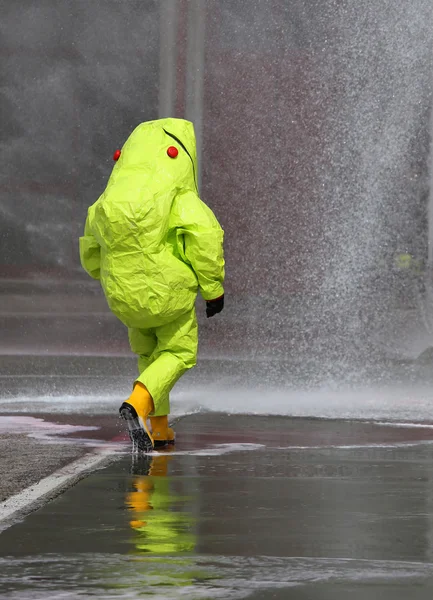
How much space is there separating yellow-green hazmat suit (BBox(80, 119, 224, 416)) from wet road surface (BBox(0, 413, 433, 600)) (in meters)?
0.50

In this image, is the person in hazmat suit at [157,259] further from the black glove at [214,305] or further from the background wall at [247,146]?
the background wall at [247,146]

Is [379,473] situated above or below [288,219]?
below

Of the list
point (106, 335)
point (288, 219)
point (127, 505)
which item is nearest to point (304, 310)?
point (288, 219)

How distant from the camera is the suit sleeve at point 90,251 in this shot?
751 centimetres

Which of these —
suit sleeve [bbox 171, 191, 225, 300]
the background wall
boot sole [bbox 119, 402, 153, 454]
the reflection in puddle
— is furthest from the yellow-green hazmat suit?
the background wall

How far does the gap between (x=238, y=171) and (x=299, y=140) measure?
71 centimetres

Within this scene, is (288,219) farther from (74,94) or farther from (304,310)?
(74,94)

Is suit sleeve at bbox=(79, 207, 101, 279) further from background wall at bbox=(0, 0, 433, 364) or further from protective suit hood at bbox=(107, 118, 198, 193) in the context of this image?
background wall at bbox=(0, 0, 433, 364)

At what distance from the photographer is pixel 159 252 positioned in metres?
7.25

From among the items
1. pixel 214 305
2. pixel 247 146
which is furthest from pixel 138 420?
pixel 247 146

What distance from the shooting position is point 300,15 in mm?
17219

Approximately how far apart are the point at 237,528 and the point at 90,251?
2756 millimetres

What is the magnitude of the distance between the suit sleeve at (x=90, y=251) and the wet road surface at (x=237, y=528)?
2.76 feet

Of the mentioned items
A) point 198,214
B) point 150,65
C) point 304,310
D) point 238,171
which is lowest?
point 198,214
